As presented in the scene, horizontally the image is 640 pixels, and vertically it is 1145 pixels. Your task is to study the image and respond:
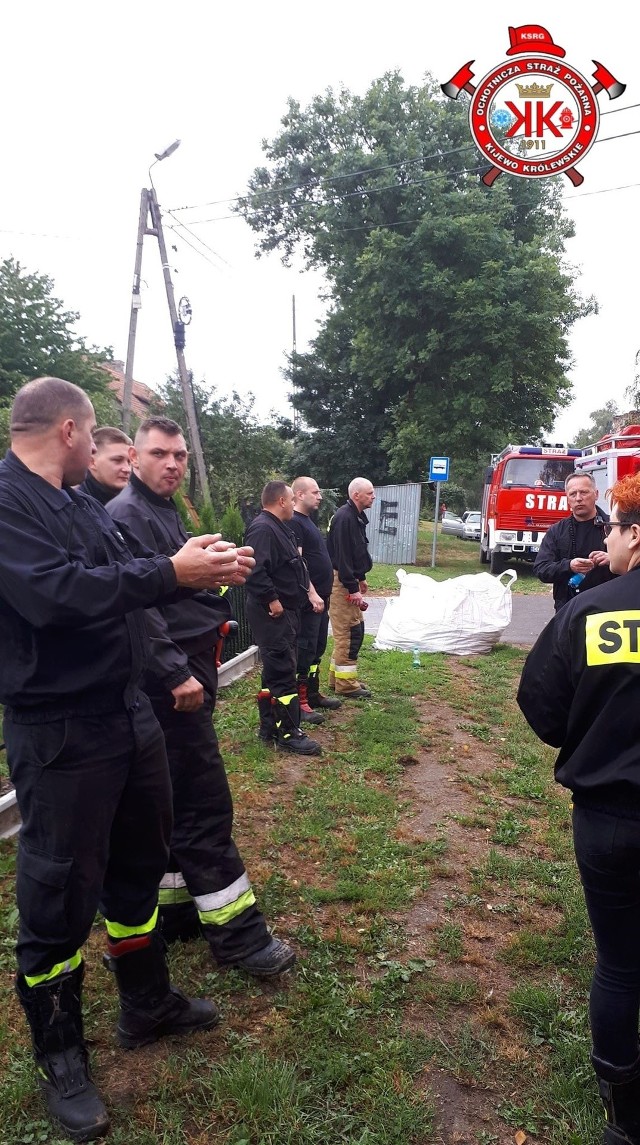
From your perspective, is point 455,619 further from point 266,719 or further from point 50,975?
point 50,975

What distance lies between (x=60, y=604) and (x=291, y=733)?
368 centimetres

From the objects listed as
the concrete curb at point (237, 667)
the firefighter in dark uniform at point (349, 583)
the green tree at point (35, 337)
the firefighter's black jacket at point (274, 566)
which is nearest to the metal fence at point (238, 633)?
the concrete curb at point (237, 667)

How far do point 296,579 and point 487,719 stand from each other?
2181mm

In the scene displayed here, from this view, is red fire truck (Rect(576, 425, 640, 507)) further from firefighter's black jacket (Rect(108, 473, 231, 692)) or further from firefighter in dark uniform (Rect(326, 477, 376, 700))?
firefighter's black jacket (Rect(108, 473, 231, 692))

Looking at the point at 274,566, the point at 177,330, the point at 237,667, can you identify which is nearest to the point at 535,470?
the point at 177,330

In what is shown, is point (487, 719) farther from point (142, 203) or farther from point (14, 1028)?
point (142, 203)

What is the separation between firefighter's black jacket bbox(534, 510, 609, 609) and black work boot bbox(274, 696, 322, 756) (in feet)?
6.74

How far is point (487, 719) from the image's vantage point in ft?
20.5

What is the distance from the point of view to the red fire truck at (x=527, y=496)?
50.0 ft

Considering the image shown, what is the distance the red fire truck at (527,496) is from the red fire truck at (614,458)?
13.4 feet

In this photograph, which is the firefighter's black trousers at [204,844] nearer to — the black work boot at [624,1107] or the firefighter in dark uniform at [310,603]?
the black work boot at [624,1107]

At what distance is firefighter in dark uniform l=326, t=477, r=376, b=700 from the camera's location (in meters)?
6.78

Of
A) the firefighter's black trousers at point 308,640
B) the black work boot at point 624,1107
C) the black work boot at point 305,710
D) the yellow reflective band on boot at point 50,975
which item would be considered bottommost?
the black work boot at point 305,710

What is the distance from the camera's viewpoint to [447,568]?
19.1 metres
